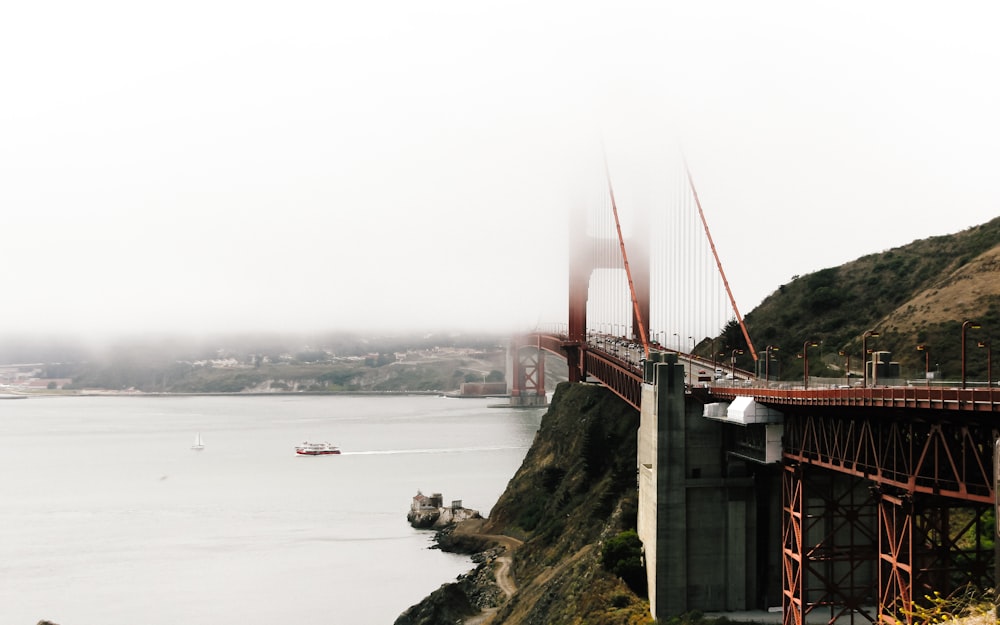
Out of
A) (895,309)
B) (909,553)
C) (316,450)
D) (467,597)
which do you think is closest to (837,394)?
(909,553)

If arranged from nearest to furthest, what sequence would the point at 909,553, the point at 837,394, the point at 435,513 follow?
the point at 909,553, the point at 837,394, the point at 435,513

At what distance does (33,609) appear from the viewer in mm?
52375

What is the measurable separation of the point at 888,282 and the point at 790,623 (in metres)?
46.3

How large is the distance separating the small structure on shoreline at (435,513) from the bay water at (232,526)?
138 centimetres

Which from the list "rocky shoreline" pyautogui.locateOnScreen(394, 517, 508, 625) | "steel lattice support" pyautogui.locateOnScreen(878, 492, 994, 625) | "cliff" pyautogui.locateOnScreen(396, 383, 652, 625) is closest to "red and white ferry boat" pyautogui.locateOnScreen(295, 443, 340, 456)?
"cliff" pyautogui.locateOnScreen(396, 383, 652, 625)

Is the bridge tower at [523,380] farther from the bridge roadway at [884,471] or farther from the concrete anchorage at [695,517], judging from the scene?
the bridge roadway at [884,471]

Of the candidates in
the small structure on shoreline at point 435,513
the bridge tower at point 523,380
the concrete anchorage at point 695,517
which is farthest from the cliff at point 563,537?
the bridge tower at point 523,380

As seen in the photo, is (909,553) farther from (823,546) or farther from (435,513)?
(435,513)

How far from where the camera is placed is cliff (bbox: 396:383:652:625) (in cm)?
3391

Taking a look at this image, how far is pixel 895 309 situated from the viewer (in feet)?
201

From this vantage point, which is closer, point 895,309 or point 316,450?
point 895,309

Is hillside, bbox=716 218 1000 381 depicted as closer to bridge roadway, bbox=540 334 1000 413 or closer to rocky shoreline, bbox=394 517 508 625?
bridge roadway, bbox=540 334 1000 413

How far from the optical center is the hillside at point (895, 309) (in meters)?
49.4

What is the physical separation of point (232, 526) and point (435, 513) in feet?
50.3
